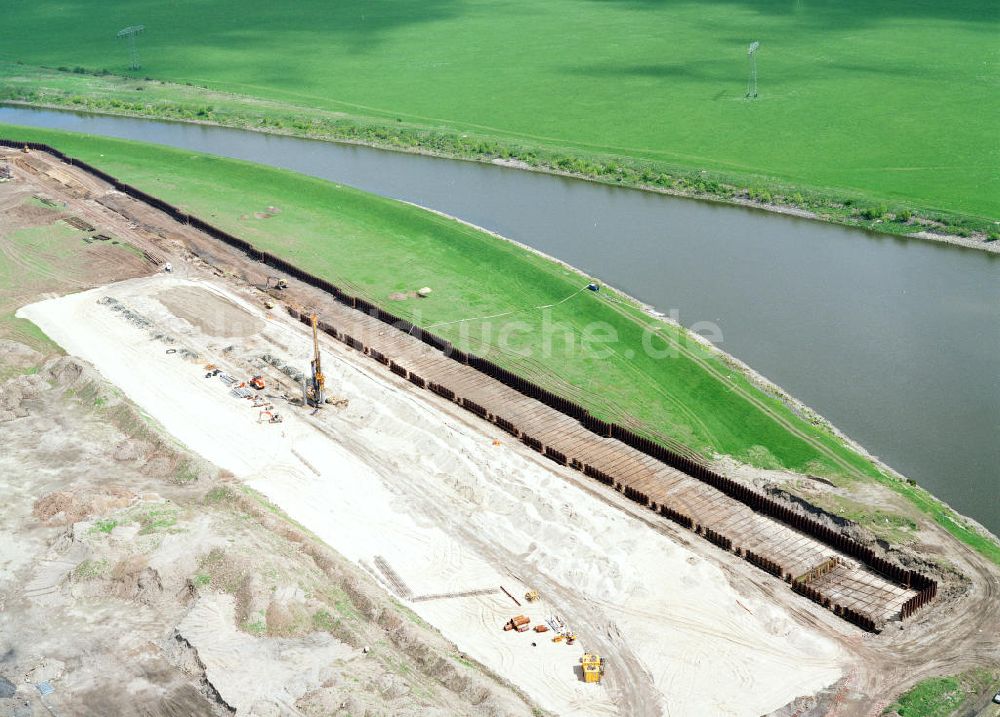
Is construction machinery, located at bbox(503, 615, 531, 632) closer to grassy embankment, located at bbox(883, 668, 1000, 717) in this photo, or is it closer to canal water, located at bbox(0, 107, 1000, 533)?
grassy embankment, located at bbox(883, 668, 1000, 717)

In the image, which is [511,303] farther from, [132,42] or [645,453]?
[132,42]

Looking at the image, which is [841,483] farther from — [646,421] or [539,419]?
[539,419]

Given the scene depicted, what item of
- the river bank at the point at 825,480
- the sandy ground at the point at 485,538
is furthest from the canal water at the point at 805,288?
the sandy ground at the point at 485,538

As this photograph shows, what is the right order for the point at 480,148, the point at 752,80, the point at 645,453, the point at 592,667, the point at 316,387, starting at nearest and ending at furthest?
the point at 592,667 < the point at 645,453 < the point at 316,387 < the point at 480,148 < the point at 752,80

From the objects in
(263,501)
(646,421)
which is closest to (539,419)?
(646,421)

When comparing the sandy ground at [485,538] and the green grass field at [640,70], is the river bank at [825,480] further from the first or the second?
the green grass field at [640,70]

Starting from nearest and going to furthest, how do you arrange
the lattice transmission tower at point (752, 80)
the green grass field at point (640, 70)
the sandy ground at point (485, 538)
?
the sandy ground at point (485, 538)
the green grass field at point (640, 70)
the lattice transmission tower at point (752, 80)

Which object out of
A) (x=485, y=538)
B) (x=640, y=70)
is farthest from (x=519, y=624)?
(x=640, y=70)
